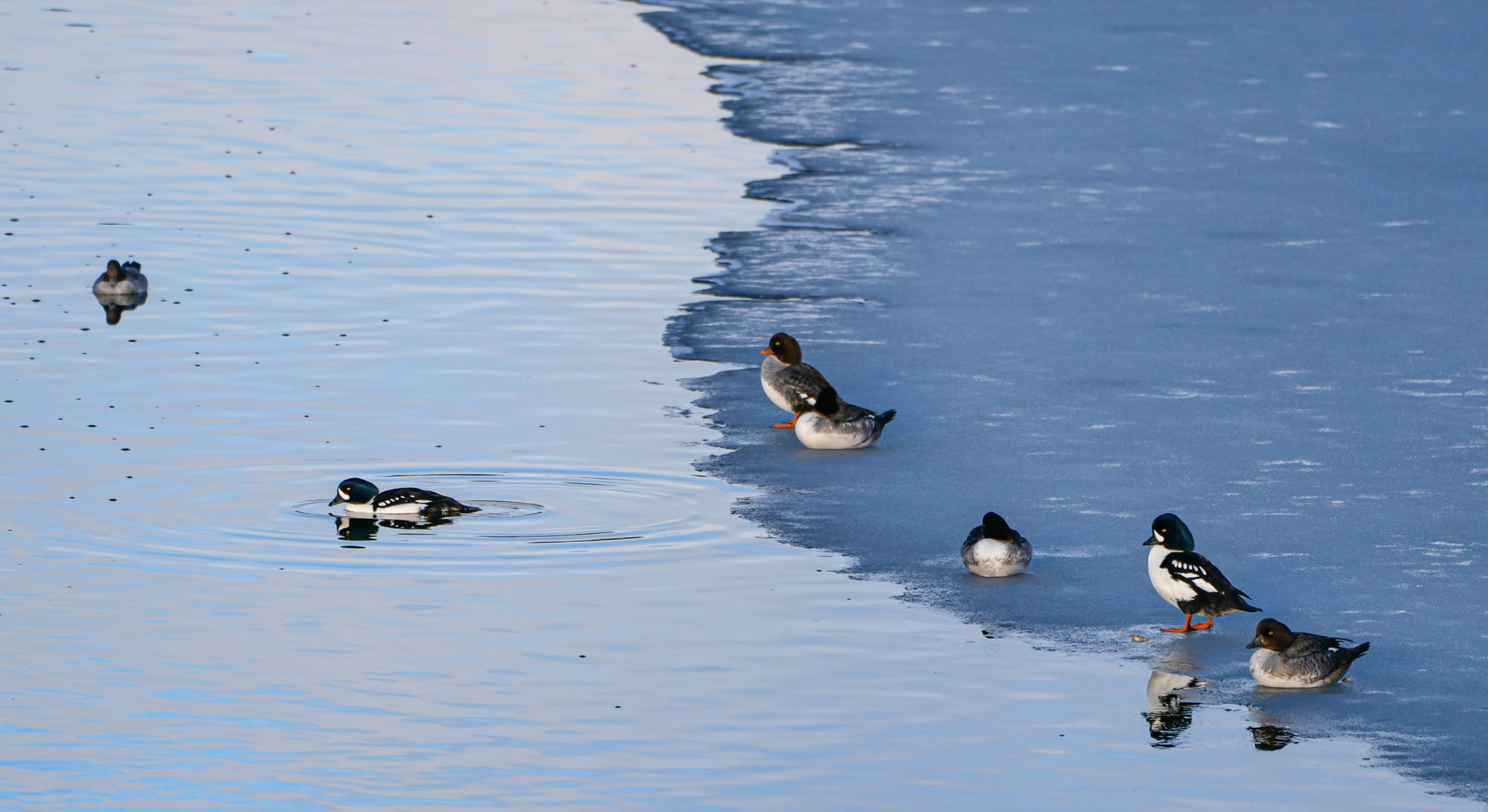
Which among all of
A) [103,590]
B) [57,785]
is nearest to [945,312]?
[103,590]

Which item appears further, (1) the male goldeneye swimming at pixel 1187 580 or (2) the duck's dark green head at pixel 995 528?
(2) the duck's dark green head at pixel 995 528

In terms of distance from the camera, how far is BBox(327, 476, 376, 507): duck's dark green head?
33.4ft

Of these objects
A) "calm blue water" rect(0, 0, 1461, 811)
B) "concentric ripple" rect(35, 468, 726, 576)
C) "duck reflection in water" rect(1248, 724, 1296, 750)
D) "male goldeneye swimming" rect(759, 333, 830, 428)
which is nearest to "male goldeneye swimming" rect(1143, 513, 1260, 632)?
"calm blue water" rect(0, 0, 1461, 811)

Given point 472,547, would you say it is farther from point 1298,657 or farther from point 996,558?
point 1298,657

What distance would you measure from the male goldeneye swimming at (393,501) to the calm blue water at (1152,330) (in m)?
1.53

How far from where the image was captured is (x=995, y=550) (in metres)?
9.43

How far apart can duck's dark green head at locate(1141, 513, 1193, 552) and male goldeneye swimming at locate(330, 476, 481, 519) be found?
3.40 meters

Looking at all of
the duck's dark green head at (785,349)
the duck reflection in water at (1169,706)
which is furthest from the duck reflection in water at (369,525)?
the duck reflection in water at (1169,706)

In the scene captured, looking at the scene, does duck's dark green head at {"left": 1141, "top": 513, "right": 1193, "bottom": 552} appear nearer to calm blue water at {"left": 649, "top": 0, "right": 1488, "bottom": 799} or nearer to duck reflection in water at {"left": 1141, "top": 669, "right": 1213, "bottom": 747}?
calm blue water at {"left": 649, "top": 0, "right": 1488, "bottom": 799}

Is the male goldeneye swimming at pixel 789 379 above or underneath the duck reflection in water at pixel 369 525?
above

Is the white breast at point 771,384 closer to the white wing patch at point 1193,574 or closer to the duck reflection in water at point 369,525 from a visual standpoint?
the duck reflection in water at point 369,525

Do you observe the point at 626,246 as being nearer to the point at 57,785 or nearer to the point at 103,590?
the point at 103,590

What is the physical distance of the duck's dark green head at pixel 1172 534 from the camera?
9.00 meters

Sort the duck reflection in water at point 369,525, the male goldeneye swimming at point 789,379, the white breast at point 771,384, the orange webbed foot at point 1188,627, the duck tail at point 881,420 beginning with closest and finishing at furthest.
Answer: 1. the orange webbed foot at point 1188,627
2. the duck reflection in water at point 369,525
3. the duck tail at point 881,420
4. the male goldeneye swimming at point 789,379
5. the white breast at point 771,384
